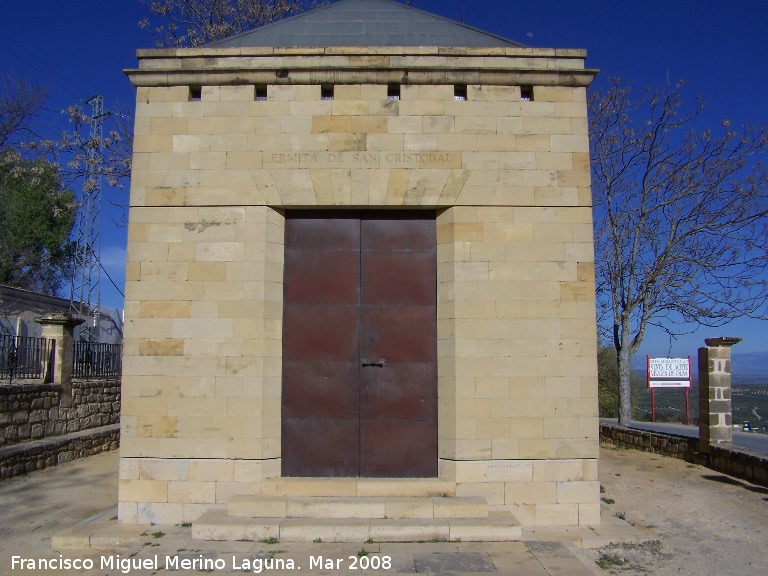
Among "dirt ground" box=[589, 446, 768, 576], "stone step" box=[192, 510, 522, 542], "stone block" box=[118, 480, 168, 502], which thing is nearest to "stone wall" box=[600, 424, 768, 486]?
"dirt ground" box=[589, 446, 768, 576]

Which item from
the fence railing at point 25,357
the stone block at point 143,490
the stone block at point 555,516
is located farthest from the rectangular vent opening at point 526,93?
the fence railing at point 25,357

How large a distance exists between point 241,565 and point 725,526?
19.8ft

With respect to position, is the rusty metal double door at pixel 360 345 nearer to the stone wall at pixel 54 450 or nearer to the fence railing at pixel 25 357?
the stone wall at pixel 54 450

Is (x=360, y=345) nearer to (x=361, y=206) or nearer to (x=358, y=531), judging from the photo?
(x=361, y=206)

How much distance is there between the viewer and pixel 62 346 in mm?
12938

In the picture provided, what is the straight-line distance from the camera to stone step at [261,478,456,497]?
642cm

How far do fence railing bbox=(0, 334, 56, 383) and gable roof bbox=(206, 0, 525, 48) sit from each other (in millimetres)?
8403

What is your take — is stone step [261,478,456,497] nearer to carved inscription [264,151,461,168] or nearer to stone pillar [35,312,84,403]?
carved inscription [264,151,461,168]

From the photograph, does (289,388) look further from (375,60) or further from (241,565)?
(375,60)

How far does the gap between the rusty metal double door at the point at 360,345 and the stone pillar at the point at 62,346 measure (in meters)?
8.34

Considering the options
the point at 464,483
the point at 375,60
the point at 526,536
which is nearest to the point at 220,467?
the point at 464,483

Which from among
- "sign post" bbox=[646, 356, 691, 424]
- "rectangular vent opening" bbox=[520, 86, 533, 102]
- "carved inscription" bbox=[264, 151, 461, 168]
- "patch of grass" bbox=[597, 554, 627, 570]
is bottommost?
"patch of grass" bbox=[597, 554, 627, 570]

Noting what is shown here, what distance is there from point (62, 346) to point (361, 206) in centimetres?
926

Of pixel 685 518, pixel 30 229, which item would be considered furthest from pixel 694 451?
pixel 30 229
